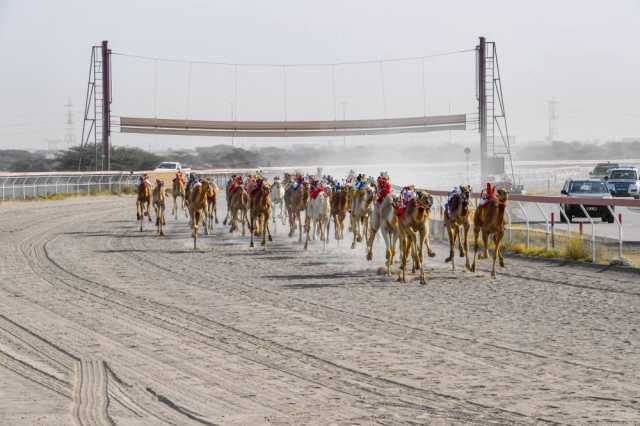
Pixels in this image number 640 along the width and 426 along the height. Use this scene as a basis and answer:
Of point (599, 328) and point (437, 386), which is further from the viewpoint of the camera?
point (599, 328)

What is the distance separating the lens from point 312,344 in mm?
10797

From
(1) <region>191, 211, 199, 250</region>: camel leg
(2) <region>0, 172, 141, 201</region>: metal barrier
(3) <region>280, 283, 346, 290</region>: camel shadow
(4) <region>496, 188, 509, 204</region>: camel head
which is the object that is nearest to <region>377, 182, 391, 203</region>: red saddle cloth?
(4) <region>496, 188, 509, 204</region>: camel head

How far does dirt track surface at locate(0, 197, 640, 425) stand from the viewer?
25.8 feet

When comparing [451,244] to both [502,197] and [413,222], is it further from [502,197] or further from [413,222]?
[413,222]

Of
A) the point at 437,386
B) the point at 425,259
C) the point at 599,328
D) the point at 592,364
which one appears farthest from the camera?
the point at 425,259

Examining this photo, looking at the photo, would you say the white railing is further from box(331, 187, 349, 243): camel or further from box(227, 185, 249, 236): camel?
box(227, 185, 249, 236): camel

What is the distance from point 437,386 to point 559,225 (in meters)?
22.4

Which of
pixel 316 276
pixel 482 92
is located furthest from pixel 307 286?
pixel 482 92

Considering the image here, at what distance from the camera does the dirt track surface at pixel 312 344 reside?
788 centimetres

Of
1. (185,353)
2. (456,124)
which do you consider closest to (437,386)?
(185,353)

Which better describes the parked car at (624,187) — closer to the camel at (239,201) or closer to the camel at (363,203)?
the camel at (239,201)

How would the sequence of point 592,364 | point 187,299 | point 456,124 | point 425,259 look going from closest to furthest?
1. point 592,364
2. point 187,299
3. point 425,259
4. point 456,124

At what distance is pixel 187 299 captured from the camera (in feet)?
48.1

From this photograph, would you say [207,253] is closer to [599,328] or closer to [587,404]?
[599,328]
